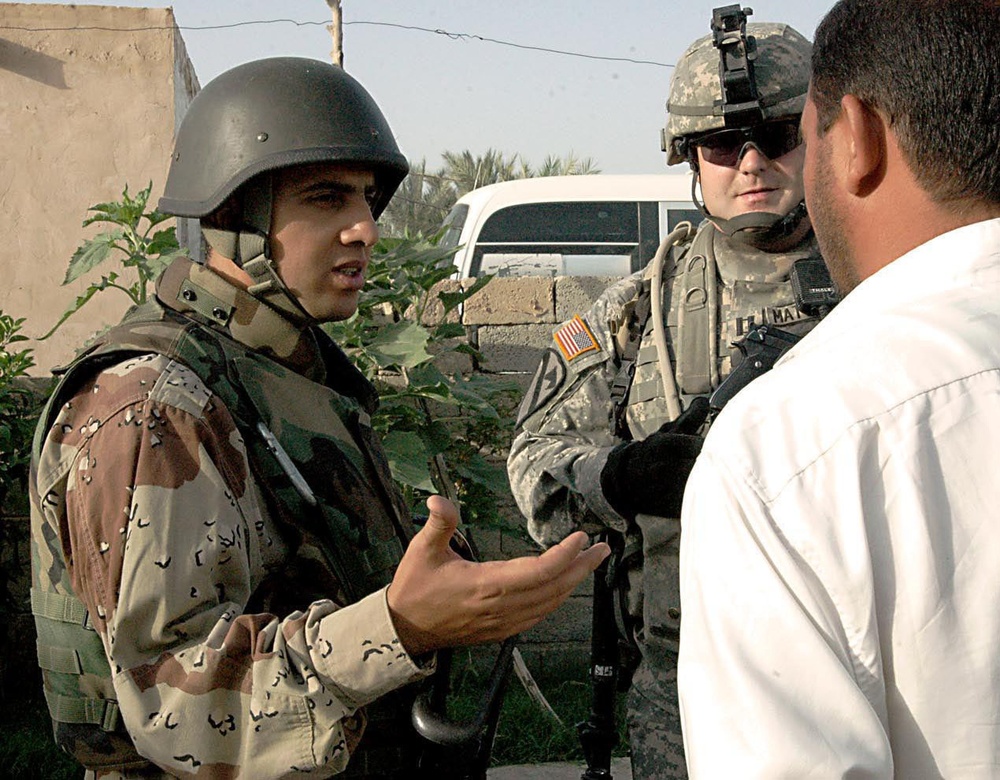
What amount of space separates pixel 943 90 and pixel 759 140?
157 centimetres

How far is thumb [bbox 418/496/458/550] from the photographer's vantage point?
1.34 meters

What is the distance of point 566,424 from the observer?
8.66 feet

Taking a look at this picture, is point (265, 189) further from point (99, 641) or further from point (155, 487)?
point (99, 641)

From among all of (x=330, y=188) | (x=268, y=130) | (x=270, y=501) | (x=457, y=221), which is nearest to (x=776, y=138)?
(x=330, y=188)

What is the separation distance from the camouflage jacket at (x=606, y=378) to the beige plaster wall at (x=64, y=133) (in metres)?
4.19

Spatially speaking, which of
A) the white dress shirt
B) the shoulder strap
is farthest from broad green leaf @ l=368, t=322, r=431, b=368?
the white dress shirt

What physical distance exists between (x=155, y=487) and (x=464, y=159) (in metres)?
21.4

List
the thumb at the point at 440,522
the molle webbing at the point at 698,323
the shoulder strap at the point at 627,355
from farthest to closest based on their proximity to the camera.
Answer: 1. the shoulder strap at the point at 627,355
2. the molle webbing at the point at 698,323
3. the thumb at the point at 440,522

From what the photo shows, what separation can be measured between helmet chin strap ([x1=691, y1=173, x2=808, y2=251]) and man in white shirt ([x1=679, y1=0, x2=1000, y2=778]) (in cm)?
157

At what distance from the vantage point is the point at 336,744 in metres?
1.48

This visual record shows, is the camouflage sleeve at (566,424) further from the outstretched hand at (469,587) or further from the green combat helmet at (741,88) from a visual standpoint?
the outstretched hand at (469,587)

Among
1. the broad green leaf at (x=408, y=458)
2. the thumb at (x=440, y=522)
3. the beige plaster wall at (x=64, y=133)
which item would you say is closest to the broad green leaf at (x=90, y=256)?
the broad green leaf at (x=408, y=458)

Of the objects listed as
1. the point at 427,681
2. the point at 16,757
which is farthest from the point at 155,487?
the point at 16,757

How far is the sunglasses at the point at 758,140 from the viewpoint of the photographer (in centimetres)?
255
